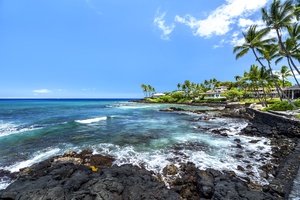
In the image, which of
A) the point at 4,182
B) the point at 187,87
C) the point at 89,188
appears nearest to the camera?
the point at 89,188

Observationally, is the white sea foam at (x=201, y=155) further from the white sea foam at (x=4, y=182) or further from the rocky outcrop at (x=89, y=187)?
the white sea foam at (x=4, y=182)

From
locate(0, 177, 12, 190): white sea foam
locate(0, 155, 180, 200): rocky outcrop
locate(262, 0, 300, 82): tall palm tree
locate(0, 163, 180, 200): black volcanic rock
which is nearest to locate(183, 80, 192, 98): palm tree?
locate(262, 0, 300, 82): tall palm tree

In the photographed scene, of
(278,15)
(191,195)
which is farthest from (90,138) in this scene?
(278,15)

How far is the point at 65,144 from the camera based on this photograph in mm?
12000

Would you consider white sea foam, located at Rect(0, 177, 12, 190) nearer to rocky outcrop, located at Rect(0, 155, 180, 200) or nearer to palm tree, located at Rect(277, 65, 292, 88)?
rocky outcrop, located at Rect(0, 155, 180, 200)

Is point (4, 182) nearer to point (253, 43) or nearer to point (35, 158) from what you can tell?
point (35, 158)

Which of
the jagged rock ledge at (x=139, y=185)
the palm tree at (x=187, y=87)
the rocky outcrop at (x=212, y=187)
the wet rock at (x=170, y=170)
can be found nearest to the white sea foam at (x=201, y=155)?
the wet rock at (x=170, y=170)

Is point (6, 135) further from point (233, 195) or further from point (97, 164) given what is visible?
point (233, 195)

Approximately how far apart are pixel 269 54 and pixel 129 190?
22.3 meters

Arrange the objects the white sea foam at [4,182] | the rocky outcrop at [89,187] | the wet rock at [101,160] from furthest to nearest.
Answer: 1. the wet rock at [101,160]
2. the white sea foam at [4,182]
3. the rocky outcrop at [89,187]

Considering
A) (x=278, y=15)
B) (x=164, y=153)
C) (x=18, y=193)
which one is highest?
(x=278, y=15)

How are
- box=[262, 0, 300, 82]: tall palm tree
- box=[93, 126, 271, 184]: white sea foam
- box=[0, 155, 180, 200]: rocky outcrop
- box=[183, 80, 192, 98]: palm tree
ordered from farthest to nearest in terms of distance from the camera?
1. box=[183, 80, 192, 98]: palm tree
2. box=[262, 0, 300, 82]: tall palm tree
3. box=[93, 126, 271, 184]: white sea foam
4. box=[0, 155, 180, 200]: rocky outcrop

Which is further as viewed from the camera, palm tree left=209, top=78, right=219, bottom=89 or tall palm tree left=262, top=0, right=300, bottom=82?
palm tree left=209, top=78, right=219, bottom=89

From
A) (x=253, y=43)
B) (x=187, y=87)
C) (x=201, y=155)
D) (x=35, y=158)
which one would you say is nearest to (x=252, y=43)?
(x=253, y=43)
